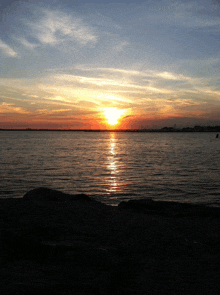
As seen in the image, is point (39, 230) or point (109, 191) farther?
point (109, 191)

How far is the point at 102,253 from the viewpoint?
6453 millimetres

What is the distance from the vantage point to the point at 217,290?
16.6ft

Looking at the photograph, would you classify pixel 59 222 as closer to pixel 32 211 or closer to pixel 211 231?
pixel 32 211

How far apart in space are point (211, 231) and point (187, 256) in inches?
102

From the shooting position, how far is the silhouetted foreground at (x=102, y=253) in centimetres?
512

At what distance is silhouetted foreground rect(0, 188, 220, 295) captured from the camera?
5.12 m

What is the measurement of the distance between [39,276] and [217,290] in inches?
141

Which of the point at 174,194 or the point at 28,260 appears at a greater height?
the point at 28,260

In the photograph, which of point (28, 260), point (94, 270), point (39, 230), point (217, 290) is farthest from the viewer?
point (39, 230)

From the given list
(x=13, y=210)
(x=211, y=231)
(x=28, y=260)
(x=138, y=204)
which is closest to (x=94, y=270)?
(x=28, y=260)

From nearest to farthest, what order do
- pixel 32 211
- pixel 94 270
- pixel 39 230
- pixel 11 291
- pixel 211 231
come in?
pixel 11 291 < pixel 94 270 < pixel 39 230 < pixel 211 231 < pixel 32 211

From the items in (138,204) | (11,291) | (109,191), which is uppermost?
(11,291)

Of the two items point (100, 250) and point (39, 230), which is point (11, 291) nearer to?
point (100, 250)

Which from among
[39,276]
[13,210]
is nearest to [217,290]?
[39,276]
